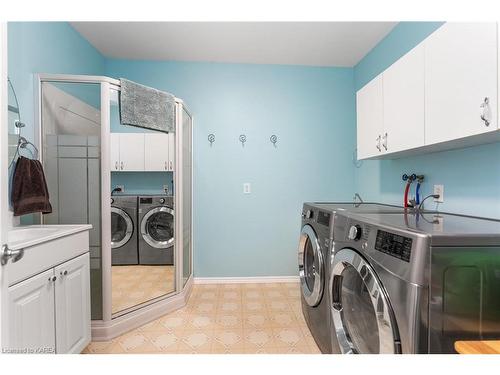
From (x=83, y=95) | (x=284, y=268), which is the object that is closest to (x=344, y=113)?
(x=284, y=268)

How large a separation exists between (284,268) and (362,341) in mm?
1724

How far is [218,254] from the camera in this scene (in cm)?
290

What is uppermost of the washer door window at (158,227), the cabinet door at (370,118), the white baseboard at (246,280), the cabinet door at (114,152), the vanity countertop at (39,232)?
the cabinet door at (370,118)

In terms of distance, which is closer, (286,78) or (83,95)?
(83,95)

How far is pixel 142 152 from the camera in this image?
2229mm

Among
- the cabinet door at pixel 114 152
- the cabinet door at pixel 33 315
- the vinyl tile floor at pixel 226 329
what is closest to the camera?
the cabinet door at pixel 33 315

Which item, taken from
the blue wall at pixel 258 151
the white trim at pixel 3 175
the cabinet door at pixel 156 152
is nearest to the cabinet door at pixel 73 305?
the white trim at pixel 3 175

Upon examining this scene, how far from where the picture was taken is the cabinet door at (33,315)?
1.09 metres

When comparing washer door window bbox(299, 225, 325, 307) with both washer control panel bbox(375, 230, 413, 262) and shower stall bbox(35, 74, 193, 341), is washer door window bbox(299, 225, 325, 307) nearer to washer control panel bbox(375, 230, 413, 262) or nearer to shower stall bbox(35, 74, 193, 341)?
washer control panel bbox(375, 230, 413, 262)

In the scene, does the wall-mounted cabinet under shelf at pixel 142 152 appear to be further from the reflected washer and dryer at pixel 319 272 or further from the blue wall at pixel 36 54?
the reflected washer and dryer at pixel 319 272

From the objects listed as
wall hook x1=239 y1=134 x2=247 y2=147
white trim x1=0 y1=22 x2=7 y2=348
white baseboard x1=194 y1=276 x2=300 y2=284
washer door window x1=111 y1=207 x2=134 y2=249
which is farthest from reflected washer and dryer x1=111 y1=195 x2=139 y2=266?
wall hook x1=239 y1=134 x2=247 y2=147

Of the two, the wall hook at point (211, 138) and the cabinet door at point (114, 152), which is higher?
the wall hook at point (211, 138)

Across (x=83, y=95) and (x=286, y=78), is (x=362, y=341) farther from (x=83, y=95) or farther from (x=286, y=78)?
(x=286, y=78)

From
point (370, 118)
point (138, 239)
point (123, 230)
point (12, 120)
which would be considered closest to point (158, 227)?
point (138, 239)
